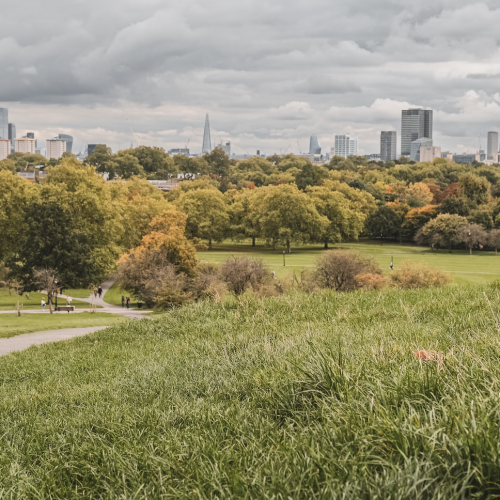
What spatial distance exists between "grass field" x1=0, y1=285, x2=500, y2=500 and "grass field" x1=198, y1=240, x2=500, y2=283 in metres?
43.4

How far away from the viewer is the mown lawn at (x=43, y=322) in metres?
23.7

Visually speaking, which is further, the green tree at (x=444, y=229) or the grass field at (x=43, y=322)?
the green tree at (x=444, y=229)

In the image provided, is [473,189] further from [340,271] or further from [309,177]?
[340,271]

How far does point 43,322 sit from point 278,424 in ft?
86.0

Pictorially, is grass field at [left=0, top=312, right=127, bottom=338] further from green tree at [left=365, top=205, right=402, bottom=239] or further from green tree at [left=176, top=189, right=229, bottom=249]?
green tree at [left=365, top=205, right=402, bottom=239]

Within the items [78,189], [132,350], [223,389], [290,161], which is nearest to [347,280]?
[78,189]

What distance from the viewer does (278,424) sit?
393 centimetres

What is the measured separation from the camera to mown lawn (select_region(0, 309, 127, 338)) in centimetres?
2369

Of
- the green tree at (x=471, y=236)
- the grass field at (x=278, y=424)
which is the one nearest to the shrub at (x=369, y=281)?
the grass field at (x=278, y=424)

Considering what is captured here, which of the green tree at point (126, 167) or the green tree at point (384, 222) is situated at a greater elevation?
the green tree at point (126, 167)

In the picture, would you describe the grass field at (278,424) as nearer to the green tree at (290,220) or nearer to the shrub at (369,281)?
the shrub at (369,281)

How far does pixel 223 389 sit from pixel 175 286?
3239 cm

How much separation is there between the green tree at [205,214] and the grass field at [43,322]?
143 ft

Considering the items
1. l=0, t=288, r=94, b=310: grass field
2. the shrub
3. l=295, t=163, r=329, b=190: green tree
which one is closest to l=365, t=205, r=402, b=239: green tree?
l=295, t=163, r=329, b=190: green tree
